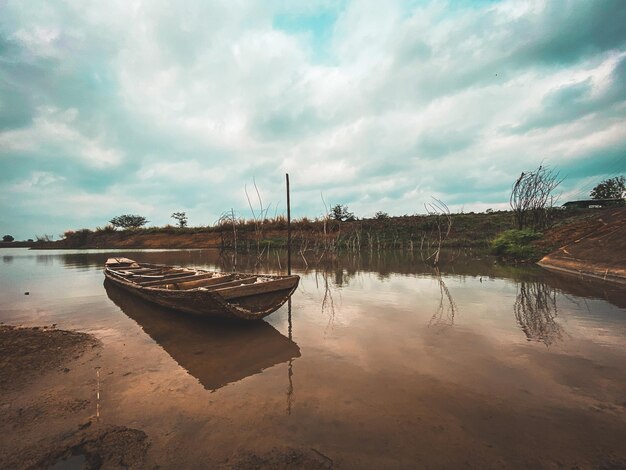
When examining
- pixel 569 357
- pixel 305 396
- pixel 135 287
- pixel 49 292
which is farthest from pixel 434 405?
pixel 49 292

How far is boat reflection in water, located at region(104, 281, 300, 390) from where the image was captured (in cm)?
362

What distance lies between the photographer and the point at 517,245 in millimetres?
15250

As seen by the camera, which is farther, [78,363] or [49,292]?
[49,292]

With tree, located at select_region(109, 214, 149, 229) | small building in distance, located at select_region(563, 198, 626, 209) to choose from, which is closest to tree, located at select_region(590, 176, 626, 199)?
small building in distance, located at select_region(563, 198, 626, 209)

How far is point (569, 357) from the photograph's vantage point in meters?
3.70

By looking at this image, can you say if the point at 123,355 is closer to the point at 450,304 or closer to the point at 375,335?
the point at 375,335

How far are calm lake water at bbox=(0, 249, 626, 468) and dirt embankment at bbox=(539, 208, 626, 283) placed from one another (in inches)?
150

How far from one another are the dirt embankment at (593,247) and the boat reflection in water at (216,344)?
10.0 meters

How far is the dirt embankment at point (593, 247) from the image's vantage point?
9328 mm

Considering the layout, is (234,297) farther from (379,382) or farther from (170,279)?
(170,279)

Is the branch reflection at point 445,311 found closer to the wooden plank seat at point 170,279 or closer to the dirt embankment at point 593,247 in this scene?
the wooden plank seat at point 170,279

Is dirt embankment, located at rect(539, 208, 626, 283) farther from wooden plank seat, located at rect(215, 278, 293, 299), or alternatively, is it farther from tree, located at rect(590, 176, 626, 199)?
tree, located at rect(590, 176, 626, 199)

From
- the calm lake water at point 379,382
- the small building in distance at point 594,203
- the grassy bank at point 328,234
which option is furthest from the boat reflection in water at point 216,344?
the small building in distance at point 594,203

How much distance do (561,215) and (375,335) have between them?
3518 centimetres
